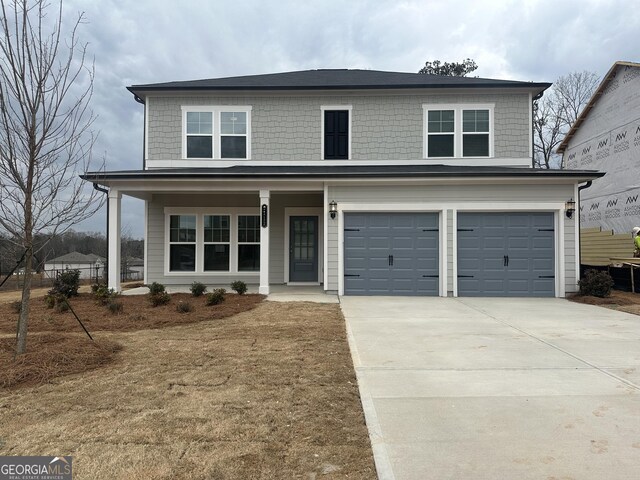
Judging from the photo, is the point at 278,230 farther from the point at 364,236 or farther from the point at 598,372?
the point at 598,372

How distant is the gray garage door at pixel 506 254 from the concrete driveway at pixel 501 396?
3288 millimetres

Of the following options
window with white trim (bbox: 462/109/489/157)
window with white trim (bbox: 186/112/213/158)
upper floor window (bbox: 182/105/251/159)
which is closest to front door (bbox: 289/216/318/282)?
upper floor window (bbox: 182/105/251/159)

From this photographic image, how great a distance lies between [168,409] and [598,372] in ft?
15.2

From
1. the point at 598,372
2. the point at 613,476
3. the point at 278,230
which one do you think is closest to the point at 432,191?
the point at 278,230

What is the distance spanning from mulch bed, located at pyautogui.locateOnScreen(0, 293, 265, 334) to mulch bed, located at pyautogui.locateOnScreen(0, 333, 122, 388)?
1339mm

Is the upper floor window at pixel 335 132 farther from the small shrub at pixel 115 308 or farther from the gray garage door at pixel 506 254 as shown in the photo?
Answer: the small shrub at pixel 115 308

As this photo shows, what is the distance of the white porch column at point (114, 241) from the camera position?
11.4m

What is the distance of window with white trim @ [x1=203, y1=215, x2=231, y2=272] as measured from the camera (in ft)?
44.9

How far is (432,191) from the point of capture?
11297 millimetres

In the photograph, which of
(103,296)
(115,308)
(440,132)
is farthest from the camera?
(440,132)

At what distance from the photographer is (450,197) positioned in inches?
Answer: 444

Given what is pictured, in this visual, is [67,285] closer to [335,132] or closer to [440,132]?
[335,132]

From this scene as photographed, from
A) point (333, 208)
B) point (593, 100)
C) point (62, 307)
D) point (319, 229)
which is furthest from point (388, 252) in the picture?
point (593, 100)

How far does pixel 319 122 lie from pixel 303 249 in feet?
13.2
